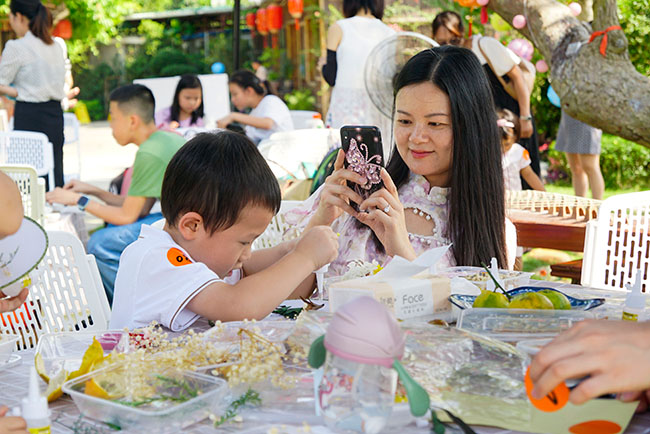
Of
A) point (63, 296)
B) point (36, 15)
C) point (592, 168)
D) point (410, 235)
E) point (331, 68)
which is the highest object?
point (36, 15)

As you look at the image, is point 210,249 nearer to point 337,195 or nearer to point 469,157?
point 337,195

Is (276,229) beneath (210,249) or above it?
beneath

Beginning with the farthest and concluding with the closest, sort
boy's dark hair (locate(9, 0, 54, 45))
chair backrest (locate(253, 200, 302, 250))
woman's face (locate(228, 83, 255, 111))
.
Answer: woman's face (locate(228, 83, 255, 111))
boy's dark hair (locate(9, 0, 54, 45))
chair backrest (locate(253, 200, 302, 250))

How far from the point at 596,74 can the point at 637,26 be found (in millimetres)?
6903

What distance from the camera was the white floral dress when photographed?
229 centimetres

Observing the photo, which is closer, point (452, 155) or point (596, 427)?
point (596, 427)

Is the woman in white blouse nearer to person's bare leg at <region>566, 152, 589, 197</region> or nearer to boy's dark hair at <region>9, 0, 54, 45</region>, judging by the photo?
boy's dark hair at <region>9, 0, 54, 45</region>

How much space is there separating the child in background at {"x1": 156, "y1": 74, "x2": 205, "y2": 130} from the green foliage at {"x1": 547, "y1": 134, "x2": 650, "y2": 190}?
4968 millimetres

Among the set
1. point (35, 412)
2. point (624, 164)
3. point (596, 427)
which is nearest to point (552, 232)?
point (596, 427)

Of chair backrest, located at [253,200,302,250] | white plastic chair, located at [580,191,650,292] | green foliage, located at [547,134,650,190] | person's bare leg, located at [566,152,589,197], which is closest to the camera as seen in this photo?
white plastic chair, located at [580,191,650,292]

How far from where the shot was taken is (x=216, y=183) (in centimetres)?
176

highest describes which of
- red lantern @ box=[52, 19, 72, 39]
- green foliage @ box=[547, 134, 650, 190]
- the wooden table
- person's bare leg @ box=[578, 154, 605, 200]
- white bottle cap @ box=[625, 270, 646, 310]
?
red lantern @ box=[52, 19, 72, 39]

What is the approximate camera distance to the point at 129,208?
14.0ft

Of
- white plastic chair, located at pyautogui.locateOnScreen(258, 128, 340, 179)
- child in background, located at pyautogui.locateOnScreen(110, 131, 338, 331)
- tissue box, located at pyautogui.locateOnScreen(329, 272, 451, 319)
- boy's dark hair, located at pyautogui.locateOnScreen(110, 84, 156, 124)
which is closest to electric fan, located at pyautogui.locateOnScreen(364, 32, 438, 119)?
white plastic chair, located at pyautogui.locateOnScreen(258, 128, 340, 179)
